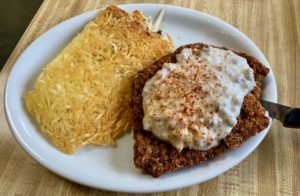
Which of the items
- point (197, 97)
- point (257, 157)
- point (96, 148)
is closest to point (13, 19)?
point (96, 148)

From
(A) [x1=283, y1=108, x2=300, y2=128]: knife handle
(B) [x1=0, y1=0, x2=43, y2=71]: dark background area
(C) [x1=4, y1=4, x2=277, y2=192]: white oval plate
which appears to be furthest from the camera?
(B) [x1=0, y1=0, x2=43, y2=71]: dark background area

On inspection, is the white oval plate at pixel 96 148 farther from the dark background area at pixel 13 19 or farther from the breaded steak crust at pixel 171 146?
the dark background area at pixel 13 19

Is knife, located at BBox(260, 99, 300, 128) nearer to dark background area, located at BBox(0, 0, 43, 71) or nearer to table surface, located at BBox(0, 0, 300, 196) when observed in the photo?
table surface, located at BBox(0, 0, 300, 196)

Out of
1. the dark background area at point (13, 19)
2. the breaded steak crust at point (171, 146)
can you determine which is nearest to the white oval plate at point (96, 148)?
the breaded steak crust at point (171, 146)

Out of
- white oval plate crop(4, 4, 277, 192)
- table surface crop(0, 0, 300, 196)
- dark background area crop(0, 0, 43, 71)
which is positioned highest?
white oval plate crop(4, 4, 277, 192)

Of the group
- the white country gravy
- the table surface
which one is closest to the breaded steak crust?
the white country gravy

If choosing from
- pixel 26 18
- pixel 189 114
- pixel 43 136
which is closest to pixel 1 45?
pixel 26 18

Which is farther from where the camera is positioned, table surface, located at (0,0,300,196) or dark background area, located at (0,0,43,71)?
dark background area, located at (0,0,43,71)
